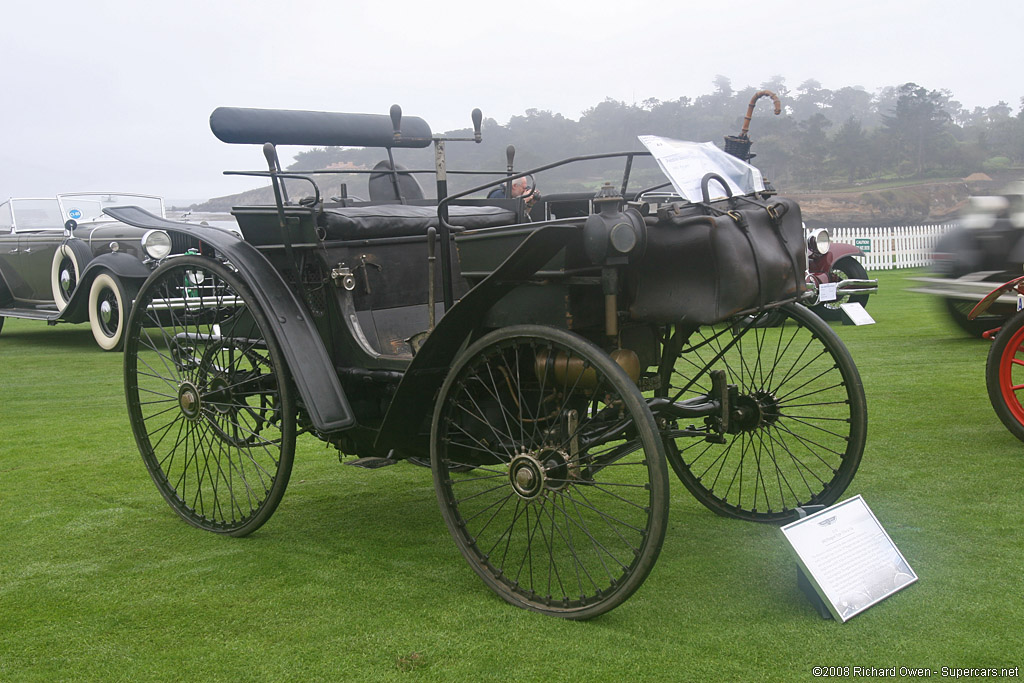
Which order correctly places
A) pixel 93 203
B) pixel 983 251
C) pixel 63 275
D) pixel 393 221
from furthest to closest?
pixel 93 203 → pixel 63 275 → pixel 983 251 → pixel 393 221

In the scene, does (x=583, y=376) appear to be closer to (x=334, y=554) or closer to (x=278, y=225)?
(x=334, y=554)

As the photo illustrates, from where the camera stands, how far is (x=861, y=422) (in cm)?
319

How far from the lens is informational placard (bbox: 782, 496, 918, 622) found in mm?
2559

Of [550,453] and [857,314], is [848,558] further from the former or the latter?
[857,314]

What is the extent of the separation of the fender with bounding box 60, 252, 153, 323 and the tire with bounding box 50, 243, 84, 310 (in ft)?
1.53

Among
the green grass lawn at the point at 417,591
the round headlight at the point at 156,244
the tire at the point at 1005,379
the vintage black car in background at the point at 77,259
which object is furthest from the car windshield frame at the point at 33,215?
the tire at the point at 1005,379

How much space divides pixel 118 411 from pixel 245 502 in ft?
8.37

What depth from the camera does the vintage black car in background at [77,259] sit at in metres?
9.29

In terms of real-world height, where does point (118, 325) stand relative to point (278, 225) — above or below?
below

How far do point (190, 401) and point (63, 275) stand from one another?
757 centimetres

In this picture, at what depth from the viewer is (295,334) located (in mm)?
3322

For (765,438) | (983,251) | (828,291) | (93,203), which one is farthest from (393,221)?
(93,203)

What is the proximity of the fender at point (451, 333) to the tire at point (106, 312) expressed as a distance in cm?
702

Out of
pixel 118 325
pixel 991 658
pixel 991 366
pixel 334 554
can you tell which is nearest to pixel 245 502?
pixel 334 554
